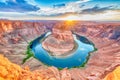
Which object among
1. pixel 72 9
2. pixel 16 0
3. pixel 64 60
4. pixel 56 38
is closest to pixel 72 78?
pixel 64 60

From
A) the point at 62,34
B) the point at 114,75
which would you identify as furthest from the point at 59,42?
the point at 114,75

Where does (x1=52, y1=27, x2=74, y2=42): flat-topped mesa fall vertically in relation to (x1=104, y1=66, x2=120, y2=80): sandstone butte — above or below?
above

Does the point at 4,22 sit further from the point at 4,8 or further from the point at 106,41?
the point at 106,41

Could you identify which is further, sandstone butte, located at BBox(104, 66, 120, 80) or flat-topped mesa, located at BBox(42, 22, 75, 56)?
flat-topped mesa, located at BBox(42, 22, 75, 56)

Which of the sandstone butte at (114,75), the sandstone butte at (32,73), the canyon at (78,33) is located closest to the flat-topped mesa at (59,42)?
the canyon at (78,33)

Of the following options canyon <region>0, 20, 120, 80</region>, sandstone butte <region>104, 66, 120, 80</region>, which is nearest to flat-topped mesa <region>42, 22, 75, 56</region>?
canyon <region>0, 20, 120, 80</region>

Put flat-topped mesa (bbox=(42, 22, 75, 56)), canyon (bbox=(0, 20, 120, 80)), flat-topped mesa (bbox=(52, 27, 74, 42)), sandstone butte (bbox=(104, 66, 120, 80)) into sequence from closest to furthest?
1. sandstone butte (bbox=(104, 66, 120, 80))
2. canyon (bbox=(0, 20, 120, 80))
3. flat-topped mesa (bbox=(42, 22, 75, 56))
4. flat-topped mesa (bbox=(52, 27, 74, 42))

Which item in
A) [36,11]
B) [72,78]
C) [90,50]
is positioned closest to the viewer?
[72,78]

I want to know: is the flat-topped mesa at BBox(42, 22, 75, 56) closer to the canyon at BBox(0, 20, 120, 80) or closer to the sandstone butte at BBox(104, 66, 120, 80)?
the canyon at BBox(0, 20, 120, 80)
